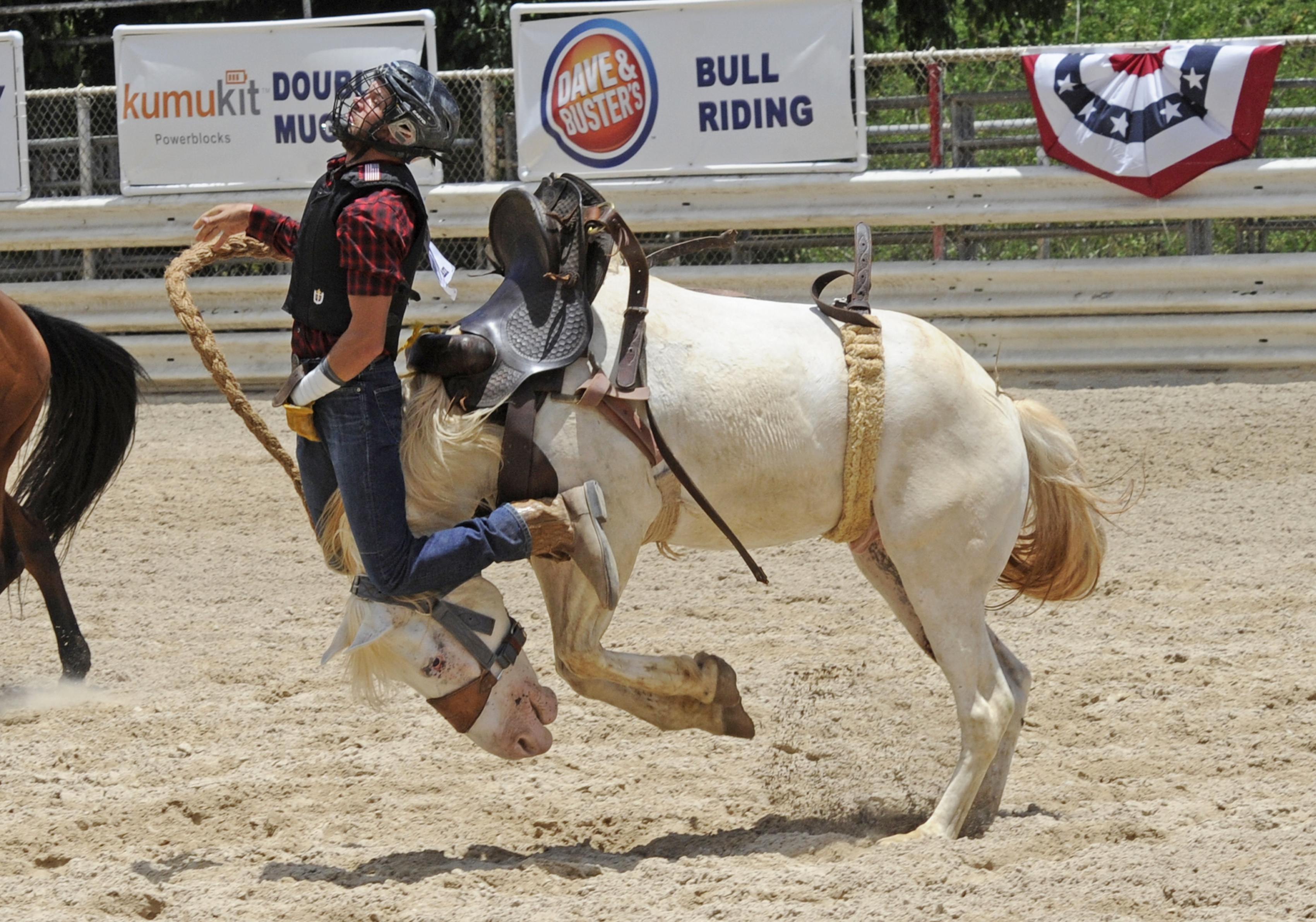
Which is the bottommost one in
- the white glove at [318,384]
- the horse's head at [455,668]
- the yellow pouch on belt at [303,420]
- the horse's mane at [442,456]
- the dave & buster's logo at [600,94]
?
the horse's head at [455,668]

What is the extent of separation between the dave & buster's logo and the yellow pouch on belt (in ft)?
18.5

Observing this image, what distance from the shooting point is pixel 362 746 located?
4234mm

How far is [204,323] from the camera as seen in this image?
3.69 meters

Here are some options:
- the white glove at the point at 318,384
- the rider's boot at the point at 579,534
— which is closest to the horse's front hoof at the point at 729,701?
the rider's boot at the point at 579,534

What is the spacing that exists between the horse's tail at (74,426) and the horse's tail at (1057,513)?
138 inches

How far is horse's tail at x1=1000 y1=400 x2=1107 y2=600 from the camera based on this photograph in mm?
3938

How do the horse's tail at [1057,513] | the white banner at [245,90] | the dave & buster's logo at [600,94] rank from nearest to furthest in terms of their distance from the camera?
1. the horse's tail at [1057,513]
2. the dave & buster's logo at [600,94]
3. the white banner at [245,90]

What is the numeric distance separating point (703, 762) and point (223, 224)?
1.92m

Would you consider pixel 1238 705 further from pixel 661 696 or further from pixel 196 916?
pixel 196 916

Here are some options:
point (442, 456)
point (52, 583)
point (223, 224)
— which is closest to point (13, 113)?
point (52, 583)

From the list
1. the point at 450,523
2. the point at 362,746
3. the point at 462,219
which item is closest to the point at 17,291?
the point at 462,219

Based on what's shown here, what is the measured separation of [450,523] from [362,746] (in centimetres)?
103

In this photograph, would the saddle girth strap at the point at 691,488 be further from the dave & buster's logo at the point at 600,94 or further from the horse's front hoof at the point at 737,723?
the dave & buster's logo at the point at 600,94

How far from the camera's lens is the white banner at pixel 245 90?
8.87 metres
